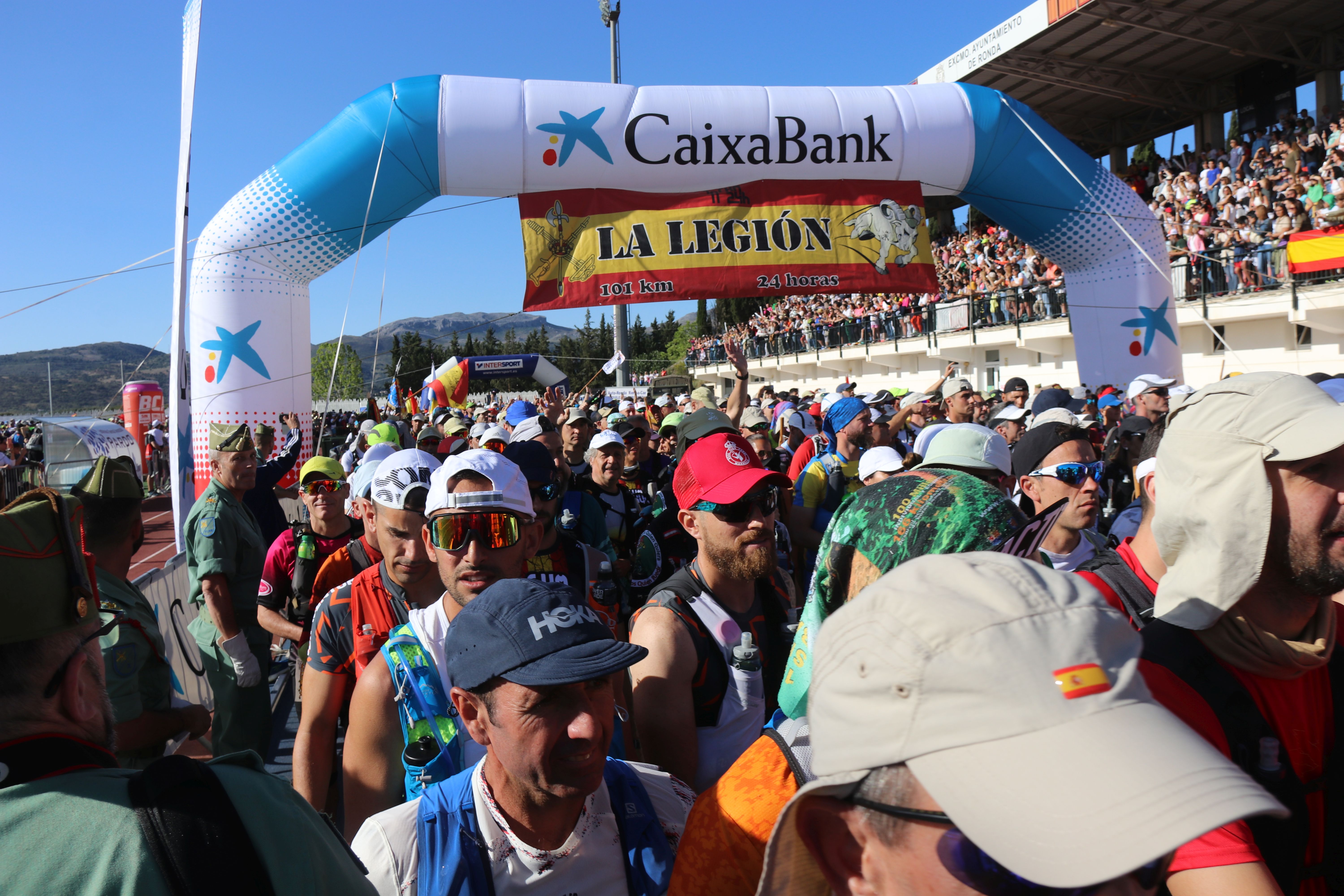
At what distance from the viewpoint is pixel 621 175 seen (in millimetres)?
9750

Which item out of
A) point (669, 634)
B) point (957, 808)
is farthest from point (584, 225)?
point (957, 808)

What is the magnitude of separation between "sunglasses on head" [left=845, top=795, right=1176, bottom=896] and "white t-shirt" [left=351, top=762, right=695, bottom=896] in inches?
31.7

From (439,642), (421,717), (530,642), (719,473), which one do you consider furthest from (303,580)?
(530,642)

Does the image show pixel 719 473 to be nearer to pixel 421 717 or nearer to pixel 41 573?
pixel 421 717

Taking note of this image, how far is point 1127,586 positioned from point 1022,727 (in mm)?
1177

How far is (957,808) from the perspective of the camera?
2.70 feet

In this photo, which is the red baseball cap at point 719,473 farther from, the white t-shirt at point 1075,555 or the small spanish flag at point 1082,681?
the small spanish flag at point 1082,681

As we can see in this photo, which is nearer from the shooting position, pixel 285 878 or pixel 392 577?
pixel 285 878

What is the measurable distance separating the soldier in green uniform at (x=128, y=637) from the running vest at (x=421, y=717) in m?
0.84

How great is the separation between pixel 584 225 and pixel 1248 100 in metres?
21.4

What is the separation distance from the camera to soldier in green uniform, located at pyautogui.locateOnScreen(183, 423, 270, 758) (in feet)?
13.4

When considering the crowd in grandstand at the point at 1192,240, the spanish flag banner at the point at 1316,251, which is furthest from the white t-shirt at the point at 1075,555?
the spanish flag banner at the point at 1316,251

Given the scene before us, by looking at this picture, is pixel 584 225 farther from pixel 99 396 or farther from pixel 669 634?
pixel 99 396

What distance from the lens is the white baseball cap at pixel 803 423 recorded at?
838 cm
